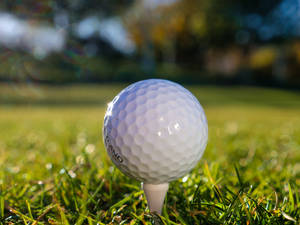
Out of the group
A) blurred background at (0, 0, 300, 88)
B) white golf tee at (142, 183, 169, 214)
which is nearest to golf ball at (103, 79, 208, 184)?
white golf tee at (142, 183, 169, 214)

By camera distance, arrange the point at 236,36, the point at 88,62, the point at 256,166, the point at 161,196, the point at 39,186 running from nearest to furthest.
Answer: the point at 161,196
the point at 39,186
the point at 256,166
the point at 236,36
the point at 88,62

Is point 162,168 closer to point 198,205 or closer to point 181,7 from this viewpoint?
point 198,205

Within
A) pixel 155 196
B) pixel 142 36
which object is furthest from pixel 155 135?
pixel 142 36

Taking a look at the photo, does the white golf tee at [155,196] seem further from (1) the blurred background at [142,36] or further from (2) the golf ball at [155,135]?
(1) the blurred background at [142,36]

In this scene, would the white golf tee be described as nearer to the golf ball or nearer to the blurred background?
the golf ball

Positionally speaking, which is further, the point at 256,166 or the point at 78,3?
the point at 78,3

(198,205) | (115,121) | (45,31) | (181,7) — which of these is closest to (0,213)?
(115,121)
